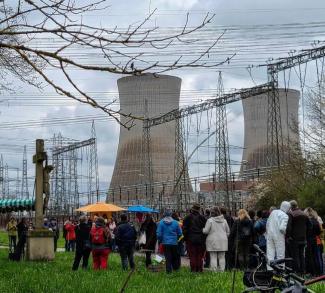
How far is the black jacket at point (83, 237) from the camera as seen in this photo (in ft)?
44.8

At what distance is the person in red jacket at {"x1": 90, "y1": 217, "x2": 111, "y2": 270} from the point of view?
13.3 metres

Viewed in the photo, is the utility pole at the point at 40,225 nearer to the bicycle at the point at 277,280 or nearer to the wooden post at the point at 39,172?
the wooden post at the point at 39,172

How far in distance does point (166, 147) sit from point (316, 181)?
18.4 meters

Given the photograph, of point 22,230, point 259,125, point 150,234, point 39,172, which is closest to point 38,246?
point 22,230

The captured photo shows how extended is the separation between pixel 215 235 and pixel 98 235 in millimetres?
2339

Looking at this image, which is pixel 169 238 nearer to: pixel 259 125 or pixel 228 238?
pixel 228 238

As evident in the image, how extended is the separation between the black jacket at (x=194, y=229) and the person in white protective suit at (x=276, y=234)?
174cm

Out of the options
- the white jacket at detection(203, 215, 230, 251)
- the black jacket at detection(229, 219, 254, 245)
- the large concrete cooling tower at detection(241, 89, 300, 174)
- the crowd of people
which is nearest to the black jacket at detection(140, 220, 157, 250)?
the crowd of people

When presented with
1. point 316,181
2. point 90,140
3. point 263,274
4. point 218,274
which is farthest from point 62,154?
point 263,274

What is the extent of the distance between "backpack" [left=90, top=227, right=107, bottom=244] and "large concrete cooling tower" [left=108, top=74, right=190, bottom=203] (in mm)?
25740

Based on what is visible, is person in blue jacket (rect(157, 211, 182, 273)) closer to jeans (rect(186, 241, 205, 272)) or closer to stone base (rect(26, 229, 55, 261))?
jeans (rect(186, 241, 205, 272))

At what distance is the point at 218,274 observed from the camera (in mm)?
11148

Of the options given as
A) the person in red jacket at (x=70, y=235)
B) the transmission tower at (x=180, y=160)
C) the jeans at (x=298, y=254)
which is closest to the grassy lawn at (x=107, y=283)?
the jeans at (x=298, y=254)

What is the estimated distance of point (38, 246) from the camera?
16766mm
